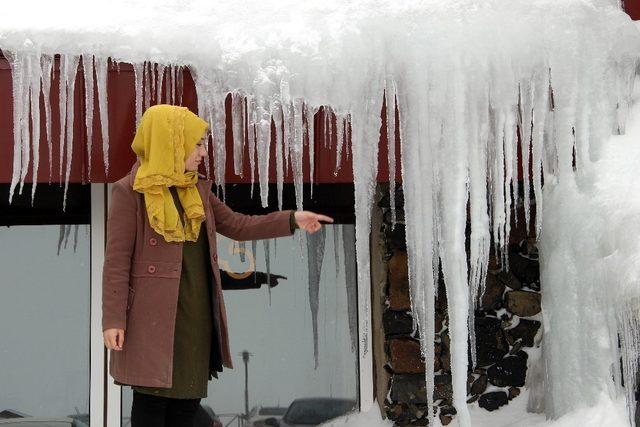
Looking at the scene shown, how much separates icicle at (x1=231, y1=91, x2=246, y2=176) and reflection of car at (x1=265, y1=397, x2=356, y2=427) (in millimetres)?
1717

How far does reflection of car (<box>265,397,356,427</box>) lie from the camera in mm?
4852

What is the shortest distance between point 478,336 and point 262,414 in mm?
1391

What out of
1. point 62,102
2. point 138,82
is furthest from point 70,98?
point 138,82

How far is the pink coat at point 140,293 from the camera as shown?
9.73ft

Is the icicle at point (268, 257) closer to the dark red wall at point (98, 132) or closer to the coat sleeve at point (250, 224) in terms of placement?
the dark red wall at point (98, 132)

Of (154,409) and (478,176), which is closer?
(154,409)

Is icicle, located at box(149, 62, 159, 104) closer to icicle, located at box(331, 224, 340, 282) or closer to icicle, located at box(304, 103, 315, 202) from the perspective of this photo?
icicle, located at box(304, 103, 315, 202)

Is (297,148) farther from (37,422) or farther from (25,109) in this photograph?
(37,422)

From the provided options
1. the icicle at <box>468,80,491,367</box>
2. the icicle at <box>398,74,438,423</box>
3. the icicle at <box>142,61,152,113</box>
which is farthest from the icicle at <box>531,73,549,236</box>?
the icicle at <box>142,61,152,113</box>

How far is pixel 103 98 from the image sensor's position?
12.4ft

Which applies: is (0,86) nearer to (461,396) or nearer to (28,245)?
(28,245)

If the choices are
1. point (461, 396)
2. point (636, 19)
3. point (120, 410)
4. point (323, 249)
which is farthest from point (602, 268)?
point (120, 410)

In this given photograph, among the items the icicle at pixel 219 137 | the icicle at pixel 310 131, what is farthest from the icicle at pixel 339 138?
the icicle at pixel 219 137

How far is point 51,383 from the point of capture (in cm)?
481
